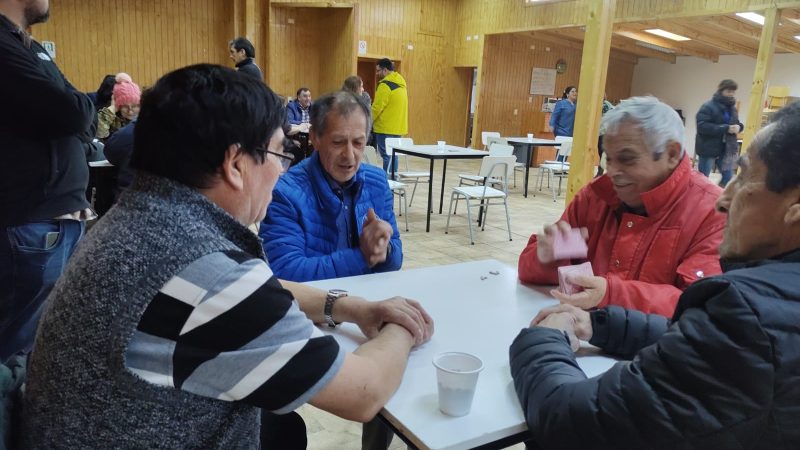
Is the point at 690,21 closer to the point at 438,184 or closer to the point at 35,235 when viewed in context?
the point at 438,184

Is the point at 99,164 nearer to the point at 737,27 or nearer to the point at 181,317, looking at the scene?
the point at 181,317

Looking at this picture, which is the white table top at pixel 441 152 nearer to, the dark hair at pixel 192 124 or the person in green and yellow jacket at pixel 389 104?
the person in green and yellow jacket at pixel 389 104

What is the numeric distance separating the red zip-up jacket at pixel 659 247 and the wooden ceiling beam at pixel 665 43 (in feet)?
36.4

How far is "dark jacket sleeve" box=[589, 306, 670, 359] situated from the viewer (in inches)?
51.4

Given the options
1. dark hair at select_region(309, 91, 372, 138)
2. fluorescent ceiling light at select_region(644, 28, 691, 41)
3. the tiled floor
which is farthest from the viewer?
fluorescent ceiling light at select_region(644, 28, 691, 41)

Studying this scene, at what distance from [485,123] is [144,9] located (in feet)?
25.1

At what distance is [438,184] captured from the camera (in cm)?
942

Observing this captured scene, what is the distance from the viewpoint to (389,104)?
789cm

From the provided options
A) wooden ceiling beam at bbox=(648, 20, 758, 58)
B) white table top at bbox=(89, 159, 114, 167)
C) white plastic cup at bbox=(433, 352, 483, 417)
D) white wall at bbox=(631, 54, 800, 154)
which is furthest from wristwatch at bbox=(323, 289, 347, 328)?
white wall at bbox=(631, 54, 800, 154)

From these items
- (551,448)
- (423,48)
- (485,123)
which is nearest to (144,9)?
(423,48)

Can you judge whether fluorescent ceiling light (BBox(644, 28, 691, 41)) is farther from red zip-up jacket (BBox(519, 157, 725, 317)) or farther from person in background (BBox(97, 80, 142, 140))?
red zip-up jacket (BBox(519, 157, 725, 317))

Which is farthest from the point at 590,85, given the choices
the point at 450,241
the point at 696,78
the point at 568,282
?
the point at 696,78

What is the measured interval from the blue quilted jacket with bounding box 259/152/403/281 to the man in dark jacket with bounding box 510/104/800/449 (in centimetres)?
107

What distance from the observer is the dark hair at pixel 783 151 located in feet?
2.90
